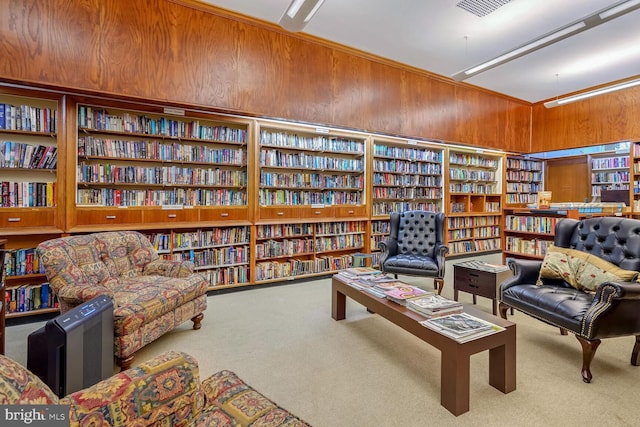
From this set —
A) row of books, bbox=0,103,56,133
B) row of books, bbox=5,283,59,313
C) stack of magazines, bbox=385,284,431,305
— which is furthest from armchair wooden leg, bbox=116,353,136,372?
row of books, bbox=0,103,56,133

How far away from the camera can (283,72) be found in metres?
3.99

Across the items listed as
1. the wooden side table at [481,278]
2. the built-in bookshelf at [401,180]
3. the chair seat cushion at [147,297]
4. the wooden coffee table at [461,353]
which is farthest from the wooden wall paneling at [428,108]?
the chair seat cushion at [147,297]

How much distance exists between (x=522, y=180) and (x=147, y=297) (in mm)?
7843

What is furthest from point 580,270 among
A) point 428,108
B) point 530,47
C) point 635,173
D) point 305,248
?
point 635,173

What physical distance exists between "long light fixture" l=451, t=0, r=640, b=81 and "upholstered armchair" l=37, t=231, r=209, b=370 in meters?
4.35

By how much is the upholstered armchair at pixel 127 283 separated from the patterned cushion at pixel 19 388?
1.41 meters

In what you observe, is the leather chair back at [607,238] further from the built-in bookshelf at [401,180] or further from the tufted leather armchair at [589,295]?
the built-in bookshelf at [401,180]

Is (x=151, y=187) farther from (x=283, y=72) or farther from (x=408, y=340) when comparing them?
(x=408, y=340)

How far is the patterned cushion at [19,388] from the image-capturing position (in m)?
0.68

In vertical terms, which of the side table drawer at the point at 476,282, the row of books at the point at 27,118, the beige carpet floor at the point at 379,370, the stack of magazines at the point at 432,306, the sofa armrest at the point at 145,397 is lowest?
the beige carpet floor at the point at 379,370

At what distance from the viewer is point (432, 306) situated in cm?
201

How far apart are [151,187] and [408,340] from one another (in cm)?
340

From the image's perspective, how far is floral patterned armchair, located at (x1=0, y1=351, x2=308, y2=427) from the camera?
0.76m

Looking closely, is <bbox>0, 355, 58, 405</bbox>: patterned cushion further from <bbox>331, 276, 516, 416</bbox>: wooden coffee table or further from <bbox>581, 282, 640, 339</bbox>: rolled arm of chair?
<bbox>581, 282, 640, 339</bbox>: rolled arm of chair
